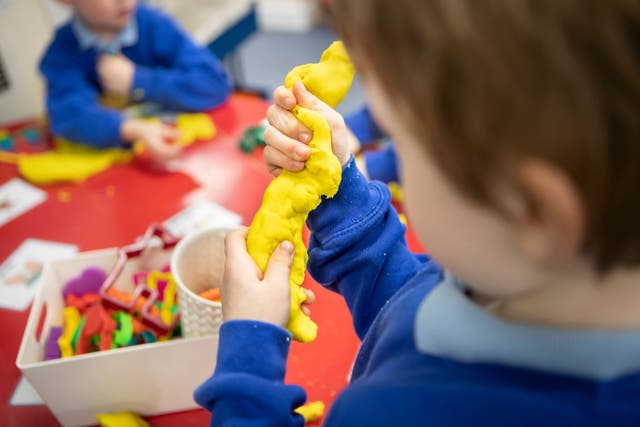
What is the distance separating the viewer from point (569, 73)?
241 millimetres

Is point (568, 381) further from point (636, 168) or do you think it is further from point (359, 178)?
point (359, 178)

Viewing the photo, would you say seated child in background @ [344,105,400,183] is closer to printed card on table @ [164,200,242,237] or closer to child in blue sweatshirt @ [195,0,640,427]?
printed card on table @ [164,200,242,237]

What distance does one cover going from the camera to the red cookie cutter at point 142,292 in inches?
24.7

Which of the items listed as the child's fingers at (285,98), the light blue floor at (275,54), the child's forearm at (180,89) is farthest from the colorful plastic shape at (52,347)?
the light blue floor at (275,54)

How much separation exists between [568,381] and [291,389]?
21 centimetres

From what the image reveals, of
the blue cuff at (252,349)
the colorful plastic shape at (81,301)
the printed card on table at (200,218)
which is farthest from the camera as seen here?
the printed card on table at (200,218)

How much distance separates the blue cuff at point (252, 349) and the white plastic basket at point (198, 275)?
0.29 ft

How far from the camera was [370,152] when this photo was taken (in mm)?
1037

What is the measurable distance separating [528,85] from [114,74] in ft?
3.51

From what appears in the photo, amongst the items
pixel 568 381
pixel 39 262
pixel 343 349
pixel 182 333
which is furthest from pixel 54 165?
pixel 568 381

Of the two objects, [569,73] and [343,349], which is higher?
[569,73]

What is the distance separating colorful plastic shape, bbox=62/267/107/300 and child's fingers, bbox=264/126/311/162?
0.29m

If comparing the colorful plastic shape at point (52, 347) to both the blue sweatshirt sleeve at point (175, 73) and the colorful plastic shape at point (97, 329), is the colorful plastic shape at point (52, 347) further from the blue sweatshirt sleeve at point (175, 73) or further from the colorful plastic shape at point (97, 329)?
the blue sweatshirt sleeve at point (175, 73)

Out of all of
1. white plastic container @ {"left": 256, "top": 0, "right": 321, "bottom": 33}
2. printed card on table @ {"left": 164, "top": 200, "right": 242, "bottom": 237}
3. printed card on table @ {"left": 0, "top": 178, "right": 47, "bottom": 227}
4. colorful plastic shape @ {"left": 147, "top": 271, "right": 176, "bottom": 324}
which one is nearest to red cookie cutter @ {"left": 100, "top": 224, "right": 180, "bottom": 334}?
colorful plastic shape @ {"left": 147, "top": 271, "right": 176, "bottom": 324}
